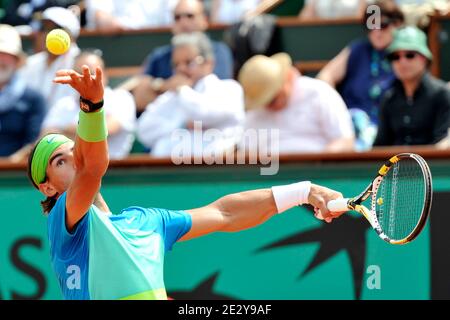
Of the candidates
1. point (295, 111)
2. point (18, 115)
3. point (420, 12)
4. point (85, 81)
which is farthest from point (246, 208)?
point (18, 115)

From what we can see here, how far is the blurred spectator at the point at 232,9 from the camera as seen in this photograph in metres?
8.55

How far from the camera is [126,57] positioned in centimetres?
890

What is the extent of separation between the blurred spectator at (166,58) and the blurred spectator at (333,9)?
30.2 inches

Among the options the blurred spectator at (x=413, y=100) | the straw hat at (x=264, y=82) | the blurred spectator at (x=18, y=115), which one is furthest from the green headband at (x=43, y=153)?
the blurred spectator at (x=18, y=115)

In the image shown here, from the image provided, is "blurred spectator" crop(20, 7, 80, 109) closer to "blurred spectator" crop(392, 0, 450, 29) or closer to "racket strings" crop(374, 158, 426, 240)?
"blurred spectator" crop(392, 0, 450, 29)

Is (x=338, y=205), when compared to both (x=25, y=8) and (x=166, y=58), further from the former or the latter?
(x=25, y=8)

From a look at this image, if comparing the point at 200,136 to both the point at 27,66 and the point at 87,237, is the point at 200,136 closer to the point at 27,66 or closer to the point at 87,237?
the point at 27,66

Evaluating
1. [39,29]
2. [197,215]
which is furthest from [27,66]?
[197,215]

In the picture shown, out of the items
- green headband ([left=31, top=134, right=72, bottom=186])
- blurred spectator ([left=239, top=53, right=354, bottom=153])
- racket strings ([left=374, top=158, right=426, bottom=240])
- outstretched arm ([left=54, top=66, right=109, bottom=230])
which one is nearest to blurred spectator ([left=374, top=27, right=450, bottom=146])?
blurred spectator ([left=239, top=53, right=354, bottom=153])

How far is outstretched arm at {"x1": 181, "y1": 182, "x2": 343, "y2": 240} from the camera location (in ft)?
15.3

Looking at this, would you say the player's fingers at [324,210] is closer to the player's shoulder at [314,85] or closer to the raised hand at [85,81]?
the raised hand at [85,81]

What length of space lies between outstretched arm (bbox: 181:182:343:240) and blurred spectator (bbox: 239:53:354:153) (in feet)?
6.89

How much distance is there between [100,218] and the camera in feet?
14.3

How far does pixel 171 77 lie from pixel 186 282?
1.66 metres
